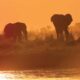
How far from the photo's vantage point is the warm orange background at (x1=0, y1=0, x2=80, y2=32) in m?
1.58

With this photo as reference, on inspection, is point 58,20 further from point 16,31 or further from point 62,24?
point 16,31

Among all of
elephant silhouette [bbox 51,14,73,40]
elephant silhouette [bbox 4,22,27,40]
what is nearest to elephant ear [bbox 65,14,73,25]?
elephant silhouette [bbox 51,14,73,40]

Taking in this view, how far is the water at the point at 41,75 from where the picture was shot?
149 centimetres

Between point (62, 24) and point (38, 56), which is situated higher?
point (62, 24)

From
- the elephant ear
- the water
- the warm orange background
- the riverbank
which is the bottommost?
the water

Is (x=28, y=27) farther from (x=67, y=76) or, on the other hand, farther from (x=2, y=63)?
(x=67, y=76)

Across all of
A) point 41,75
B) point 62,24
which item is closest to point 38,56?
point 41,75

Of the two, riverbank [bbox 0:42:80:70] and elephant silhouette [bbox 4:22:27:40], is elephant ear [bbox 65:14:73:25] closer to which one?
riverbank [bbox 0:42:80:70]

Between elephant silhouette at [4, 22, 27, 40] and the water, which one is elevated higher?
elephant silhouette at [4, 22, 27, 40]

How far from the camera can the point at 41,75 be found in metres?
1.51

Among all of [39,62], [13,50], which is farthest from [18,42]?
[39,62]

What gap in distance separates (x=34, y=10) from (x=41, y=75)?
39cm

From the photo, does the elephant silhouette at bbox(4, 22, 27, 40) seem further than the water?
Yes

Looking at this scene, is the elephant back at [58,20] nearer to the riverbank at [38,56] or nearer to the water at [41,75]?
the riverbank at [38,56]
